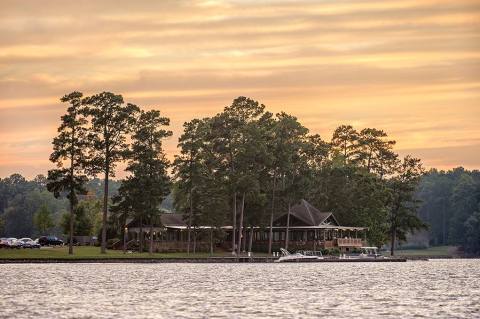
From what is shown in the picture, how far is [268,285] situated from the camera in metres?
82.2

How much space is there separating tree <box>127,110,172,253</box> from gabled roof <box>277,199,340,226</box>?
3896cm

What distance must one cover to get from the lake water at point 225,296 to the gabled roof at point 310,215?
65.7m

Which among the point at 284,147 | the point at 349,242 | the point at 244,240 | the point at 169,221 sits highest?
the point at 284,147

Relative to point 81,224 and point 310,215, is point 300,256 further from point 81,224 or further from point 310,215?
point 81,224

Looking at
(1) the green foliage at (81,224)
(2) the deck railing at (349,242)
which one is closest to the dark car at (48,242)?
(1) the green foliage at (81,224)

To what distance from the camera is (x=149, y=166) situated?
134625 millimetres

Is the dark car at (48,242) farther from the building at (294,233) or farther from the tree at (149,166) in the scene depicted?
A: the tree at (149,166)

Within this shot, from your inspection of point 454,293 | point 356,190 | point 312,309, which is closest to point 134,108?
point 356,190

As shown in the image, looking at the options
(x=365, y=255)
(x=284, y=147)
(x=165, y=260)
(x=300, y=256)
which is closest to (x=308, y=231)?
(x=365, y=255)

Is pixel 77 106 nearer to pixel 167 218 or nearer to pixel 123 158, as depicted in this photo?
pixel 123 158

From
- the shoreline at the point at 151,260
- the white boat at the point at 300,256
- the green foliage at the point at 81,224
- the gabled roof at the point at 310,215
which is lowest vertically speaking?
the shoreline at the point at 151,260

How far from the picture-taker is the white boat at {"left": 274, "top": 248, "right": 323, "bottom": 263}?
488 feet

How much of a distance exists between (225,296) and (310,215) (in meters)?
101

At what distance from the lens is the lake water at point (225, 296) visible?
55.4m
